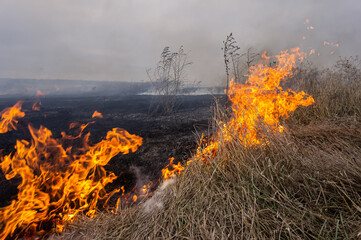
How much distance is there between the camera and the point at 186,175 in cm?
267

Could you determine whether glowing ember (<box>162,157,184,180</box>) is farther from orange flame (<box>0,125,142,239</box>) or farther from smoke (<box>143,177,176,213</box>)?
orange flame (<box>0,125,142,239</box>)

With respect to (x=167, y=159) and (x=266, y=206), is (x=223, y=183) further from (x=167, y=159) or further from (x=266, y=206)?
(x=167, y=159)

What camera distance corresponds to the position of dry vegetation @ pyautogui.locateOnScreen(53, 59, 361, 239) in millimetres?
1632

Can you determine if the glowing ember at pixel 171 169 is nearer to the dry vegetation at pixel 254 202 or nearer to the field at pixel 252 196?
the field at pixel 252 196

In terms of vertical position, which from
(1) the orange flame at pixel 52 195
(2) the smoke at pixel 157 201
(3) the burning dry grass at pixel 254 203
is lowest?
(1) the orange flame at pixel 52 195

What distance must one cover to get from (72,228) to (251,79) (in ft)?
17.0

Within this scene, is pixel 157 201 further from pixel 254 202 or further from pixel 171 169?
pixel 171 169

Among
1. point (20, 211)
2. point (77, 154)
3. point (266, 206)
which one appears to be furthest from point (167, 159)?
point (266, 206)

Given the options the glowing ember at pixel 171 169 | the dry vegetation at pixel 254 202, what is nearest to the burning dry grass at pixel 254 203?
the dry vegetation at pixel 254 202

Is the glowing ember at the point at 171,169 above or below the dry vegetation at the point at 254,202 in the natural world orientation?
below

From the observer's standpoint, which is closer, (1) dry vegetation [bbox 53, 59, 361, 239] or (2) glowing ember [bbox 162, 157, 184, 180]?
(1) dry vegetation [bbox 53, 59, 361, 239]

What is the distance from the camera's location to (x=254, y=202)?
1.82 meters

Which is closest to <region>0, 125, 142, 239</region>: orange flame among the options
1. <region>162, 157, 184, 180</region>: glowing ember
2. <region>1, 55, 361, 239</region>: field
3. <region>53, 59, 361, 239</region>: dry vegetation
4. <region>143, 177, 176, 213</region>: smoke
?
<region>1, 55, 361, 239</region>: field

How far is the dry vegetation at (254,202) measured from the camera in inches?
64.2
